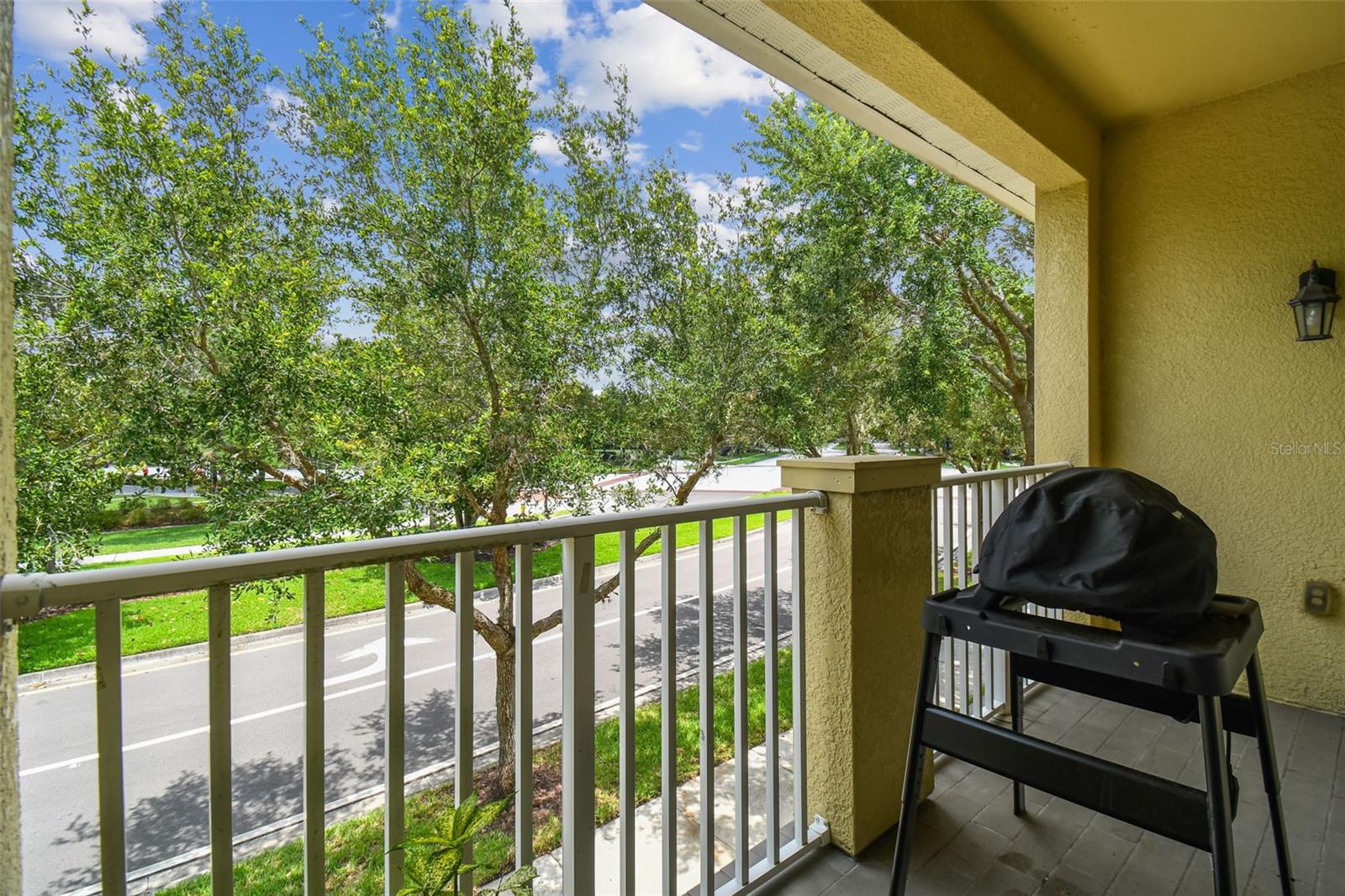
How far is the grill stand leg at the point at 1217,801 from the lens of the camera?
1.01 meters

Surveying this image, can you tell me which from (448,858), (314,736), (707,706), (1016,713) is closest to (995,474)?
(1016,713)

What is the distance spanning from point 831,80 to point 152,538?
5925 mm

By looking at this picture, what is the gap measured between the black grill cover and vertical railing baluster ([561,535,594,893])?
88cm

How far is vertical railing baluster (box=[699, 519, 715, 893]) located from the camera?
4.76 feet

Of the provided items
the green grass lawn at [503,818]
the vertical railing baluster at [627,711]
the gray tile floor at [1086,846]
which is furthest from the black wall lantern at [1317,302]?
the vertical railing baluster at [627,711]

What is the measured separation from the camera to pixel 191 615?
436 cm

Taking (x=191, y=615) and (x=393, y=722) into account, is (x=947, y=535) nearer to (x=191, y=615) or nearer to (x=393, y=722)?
(x=393, y=722)

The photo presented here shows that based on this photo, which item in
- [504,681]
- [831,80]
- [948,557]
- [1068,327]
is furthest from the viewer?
[504,681]

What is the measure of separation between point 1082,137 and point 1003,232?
5808 mm

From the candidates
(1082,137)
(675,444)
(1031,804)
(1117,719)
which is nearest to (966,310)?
(675,444)

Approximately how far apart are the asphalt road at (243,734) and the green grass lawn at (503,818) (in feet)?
1.60

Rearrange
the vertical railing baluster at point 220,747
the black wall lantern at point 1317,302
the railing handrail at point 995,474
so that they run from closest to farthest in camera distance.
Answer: the vertical railing baluster at point 220,747, the railing handrail at point 995,474, the black wall lantern at point 1317,302

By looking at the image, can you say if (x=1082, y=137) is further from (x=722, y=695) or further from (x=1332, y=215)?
(x=722, y=695)

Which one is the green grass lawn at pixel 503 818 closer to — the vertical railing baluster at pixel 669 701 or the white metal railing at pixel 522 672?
the white metal railing at pixel 522 672
